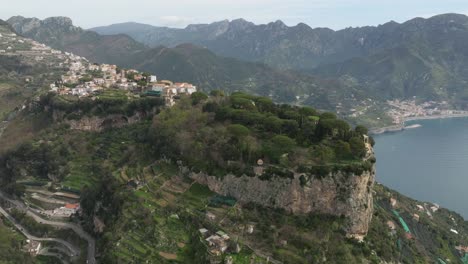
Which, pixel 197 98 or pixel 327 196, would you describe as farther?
pixel 197 98

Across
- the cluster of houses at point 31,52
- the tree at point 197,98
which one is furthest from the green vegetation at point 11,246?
the cluster of houses at point 31,52

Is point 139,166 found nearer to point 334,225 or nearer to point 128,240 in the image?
point 128,240

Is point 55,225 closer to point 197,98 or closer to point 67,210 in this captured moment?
point 67,210

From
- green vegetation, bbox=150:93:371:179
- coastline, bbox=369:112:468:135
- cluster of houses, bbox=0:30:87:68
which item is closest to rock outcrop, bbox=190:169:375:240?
green vegetation, bbox=150:93:371:179

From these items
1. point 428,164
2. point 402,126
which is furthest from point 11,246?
point 402,126

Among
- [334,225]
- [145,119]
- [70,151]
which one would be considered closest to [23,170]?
[70,151]

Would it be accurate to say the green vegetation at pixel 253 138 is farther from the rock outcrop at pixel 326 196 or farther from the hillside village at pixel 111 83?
the hillside village at pixel 111 83
